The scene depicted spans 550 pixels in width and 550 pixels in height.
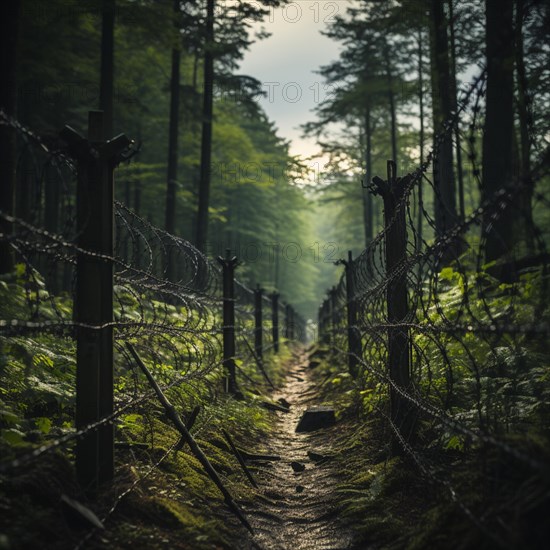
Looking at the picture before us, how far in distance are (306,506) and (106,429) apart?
175 cm

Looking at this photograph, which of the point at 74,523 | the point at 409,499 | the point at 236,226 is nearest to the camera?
the point at 74,523

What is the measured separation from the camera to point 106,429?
2.97m

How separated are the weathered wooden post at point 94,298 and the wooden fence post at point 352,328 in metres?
5.48

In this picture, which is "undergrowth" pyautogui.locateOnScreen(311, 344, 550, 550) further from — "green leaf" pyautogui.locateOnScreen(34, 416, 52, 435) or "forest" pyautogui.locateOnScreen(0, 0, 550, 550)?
"green leaf" pyautogui.locateOnScreen(34, 416, 52, 435)

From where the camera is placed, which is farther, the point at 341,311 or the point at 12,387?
the point at 341,311

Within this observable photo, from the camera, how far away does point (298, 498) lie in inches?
156

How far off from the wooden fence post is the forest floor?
7.31 ft

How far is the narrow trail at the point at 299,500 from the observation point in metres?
3.14

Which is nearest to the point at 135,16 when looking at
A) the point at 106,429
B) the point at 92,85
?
the point at 92,85

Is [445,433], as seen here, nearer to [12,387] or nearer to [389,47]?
[12,387]

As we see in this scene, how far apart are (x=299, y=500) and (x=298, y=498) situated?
4 cm

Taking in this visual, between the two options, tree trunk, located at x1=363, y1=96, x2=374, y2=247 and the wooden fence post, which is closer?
the wooden fence post

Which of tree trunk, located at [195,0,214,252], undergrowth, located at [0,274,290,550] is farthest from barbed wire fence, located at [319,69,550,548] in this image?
tree trunk, located at [195,0,214,252]

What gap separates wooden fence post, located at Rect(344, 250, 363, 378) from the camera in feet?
27.2
